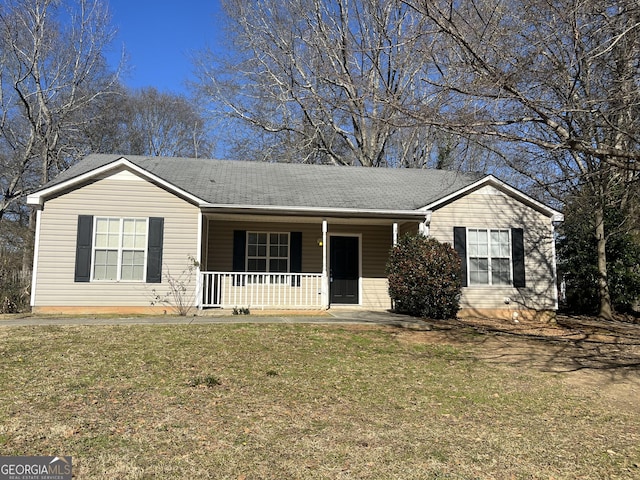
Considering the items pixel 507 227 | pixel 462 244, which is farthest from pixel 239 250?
pixel 507 227

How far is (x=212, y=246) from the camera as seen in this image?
41.7ft

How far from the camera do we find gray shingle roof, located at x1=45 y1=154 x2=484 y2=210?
12.0 metres

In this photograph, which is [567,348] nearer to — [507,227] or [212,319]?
[507,227]

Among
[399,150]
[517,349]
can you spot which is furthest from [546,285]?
[399,150]

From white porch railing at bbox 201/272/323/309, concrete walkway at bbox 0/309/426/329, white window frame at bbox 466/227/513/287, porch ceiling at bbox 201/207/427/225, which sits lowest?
concrete walkway at bbox 0/309/426/329

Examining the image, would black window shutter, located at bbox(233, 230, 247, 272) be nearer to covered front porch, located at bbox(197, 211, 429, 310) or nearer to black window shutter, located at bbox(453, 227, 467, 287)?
covered front porch, located at bbox(197, 211, 429, 310)

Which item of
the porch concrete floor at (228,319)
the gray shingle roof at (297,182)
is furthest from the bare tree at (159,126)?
the porch concrete floor at (228,319)

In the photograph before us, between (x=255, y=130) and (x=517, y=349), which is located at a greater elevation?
(x=255, y=130)

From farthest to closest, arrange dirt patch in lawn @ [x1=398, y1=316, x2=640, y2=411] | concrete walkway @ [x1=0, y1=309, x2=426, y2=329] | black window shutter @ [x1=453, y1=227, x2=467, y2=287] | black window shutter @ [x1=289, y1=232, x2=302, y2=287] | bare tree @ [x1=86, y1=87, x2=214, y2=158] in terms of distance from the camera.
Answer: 1. bare tree @ [x1=86, y1=87, x2=214, y2=158]
2. black window shutter @ [x1=289, y1=232, x2=302, y2=287]
3. black window shutter @ [x1=453, y1=227, x2=467, y2=287]
4. concrete walkway @ [x1=0, y1=309, x2=426, y2=329]
5. dirt patch in lawn @ [x1=398, y1=316, x2=640, y2=411]

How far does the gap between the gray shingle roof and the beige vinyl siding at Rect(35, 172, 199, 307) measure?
516 millimetres

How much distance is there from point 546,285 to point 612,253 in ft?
11.8

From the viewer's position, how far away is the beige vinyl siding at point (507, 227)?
12195 mm

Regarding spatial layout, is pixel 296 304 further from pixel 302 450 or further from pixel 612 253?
pixel 612 253

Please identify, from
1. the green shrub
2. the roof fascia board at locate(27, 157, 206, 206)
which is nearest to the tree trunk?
the green shrub
